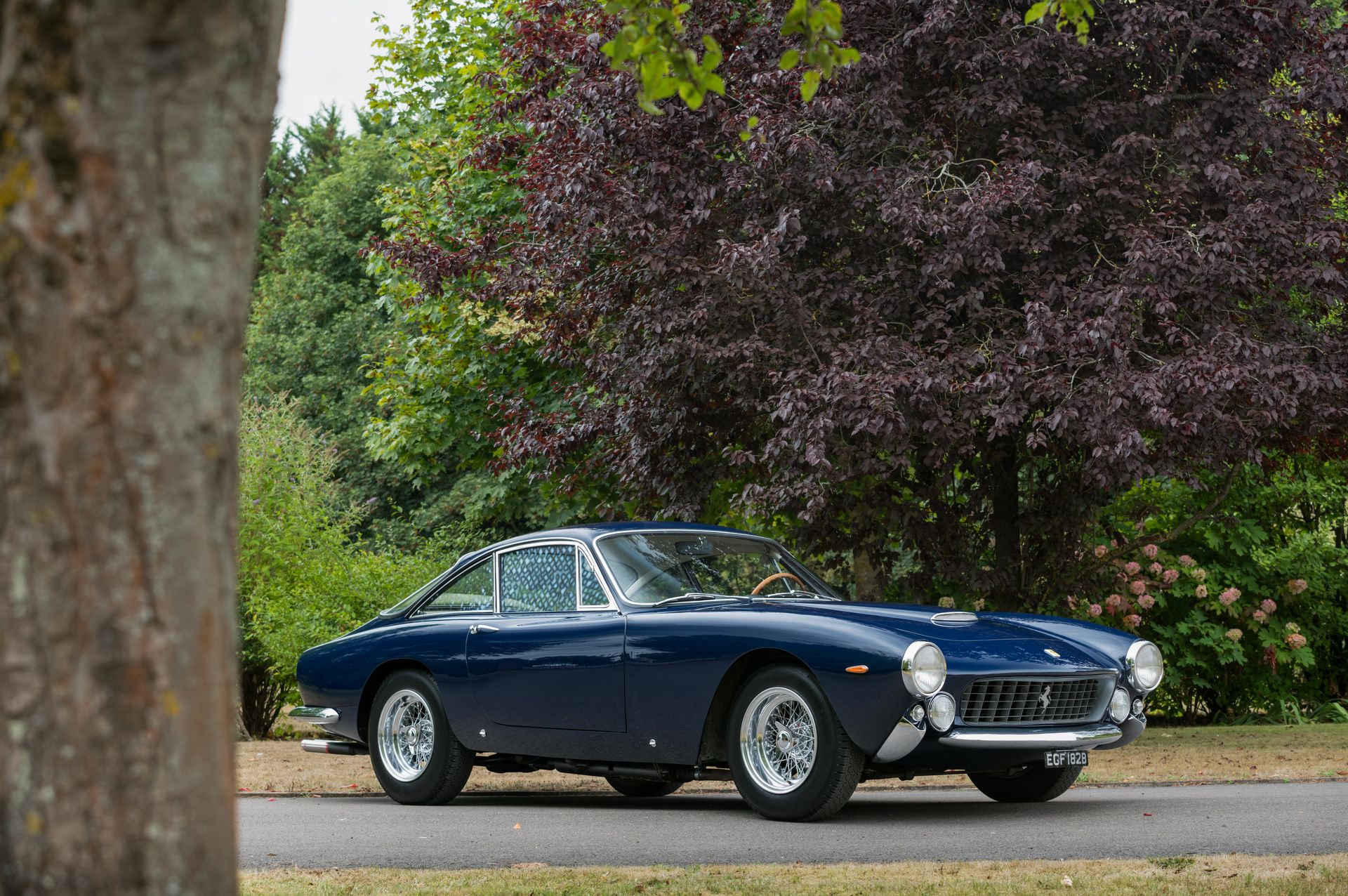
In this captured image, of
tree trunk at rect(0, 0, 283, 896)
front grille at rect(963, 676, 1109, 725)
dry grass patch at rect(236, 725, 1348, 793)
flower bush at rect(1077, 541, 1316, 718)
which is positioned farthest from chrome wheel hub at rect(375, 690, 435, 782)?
flower bush at rect(1077, 541, 1316, 718)

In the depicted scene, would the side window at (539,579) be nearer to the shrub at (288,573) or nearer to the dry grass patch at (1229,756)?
the dry grass patch at (1229,756)

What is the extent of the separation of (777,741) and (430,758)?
8.54ft

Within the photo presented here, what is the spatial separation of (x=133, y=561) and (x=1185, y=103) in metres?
14.1

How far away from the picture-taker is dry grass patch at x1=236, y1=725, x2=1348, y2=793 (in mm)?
11648

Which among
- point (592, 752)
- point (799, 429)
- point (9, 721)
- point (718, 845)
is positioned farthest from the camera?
point (799, 429)

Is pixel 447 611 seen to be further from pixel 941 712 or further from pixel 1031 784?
pixel 1031 784

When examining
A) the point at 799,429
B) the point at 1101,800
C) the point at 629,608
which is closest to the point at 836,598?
the point at 629,608

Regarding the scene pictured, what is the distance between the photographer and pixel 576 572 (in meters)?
9.41

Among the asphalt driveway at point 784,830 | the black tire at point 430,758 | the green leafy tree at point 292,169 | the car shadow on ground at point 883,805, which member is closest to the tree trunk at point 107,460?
the asphalt driveway at point 784,830

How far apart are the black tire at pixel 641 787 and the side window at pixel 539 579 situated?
1470 millimetres

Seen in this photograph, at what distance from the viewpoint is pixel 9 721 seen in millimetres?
2402

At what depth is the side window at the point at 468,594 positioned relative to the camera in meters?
9.90

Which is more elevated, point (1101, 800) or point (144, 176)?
point (144, 176)

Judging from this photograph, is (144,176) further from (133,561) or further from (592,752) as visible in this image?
(592,752)
